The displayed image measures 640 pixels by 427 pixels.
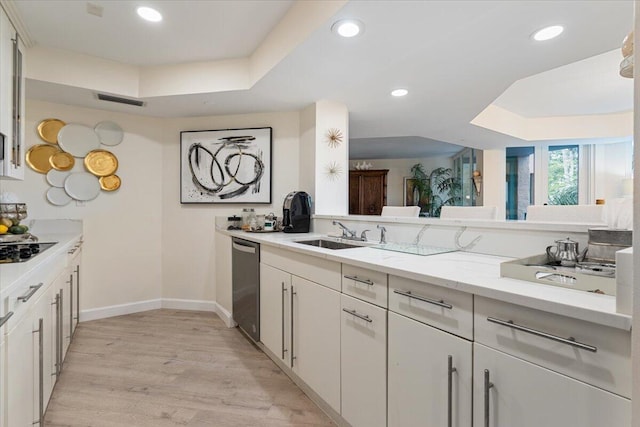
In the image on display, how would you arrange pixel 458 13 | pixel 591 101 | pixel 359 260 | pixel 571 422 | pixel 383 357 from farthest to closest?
pixel 591 101, pixel 458 13, pixel 359 260, pixel 383 357, pixel 571 422

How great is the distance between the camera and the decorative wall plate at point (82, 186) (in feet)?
10.5

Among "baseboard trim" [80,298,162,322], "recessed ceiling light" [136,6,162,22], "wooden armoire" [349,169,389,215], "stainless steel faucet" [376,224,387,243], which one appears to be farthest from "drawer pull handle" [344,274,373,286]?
"wooden armoire" [349,169,389,215]

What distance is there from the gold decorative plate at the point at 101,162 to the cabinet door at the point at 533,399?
142 inches

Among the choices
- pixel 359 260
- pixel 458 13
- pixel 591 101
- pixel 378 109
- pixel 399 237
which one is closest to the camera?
pixel 359 260

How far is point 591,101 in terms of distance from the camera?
463 centimetres

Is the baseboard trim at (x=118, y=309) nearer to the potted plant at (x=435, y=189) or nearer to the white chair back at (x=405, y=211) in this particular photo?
the white chair back at (x=405, y=211)

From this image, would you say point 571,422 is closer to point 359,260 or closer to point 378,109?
point 359,260

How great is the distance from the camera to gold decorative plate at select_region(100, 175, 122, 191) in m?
3.35

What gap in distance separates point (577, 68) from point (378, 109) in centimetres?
211

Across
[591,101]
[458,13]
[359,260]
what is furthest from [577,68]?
[359,260]

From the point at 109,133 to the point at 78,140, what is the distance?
0.28 m

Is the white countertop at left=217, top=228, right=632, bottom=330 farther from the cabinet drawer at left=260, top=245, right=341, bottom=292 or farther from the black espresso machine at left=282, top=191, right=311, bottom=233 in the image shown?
the black espresso machine at left=282, top=191, right=311, bottom=233

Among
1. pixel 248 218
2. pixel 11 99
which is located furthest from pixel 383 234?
pixel 11 99

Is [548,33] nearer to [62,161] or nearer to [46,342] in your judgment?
[46,342]
